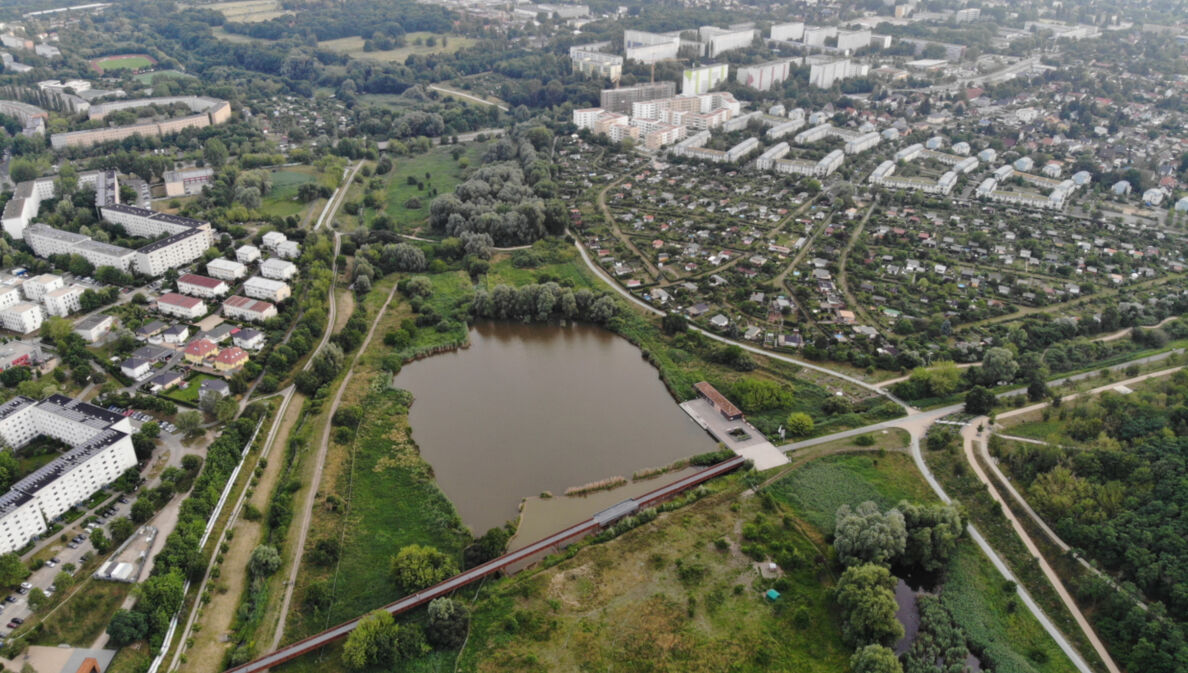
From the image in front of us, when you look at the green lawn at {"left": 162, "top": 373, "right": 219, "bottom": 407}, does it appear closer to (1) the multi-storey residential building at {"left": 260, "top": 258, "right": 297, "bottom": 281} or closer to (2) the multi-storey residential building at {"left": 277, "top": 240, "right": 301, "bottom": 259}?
(1) the multi-storey residential building at {"left": 260, "top": 258, "right": 297, "bottom": 281}

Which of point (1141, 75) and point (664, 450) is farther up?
point (1141, 75)

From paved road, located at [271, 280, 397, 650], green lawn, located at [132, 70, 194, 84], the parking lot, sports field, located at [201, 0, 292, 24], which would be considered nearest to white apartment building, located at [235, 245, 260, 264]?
paved road, located at [271, 280, 397, 650]

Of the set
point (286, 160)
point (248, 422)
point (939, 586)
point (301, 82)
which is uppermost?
point (301, 82)

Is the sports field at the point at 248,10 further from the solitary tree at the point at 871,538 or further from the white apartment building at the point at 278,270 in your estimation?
the solitary tree at the point at 871,538

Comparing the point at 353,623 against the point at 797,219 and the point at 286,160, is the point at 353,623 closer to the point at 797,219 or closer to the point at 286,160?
the point at 797,219

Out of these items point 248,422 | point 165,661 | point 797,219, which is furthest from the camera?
point 797,219

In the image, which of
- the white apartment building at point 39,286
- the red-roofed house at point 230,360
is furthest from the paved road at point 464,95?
the red-roofed house at point 230,360

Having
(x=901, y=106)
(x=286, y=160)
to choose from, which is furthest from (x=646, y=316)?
(x=901, y=106)
